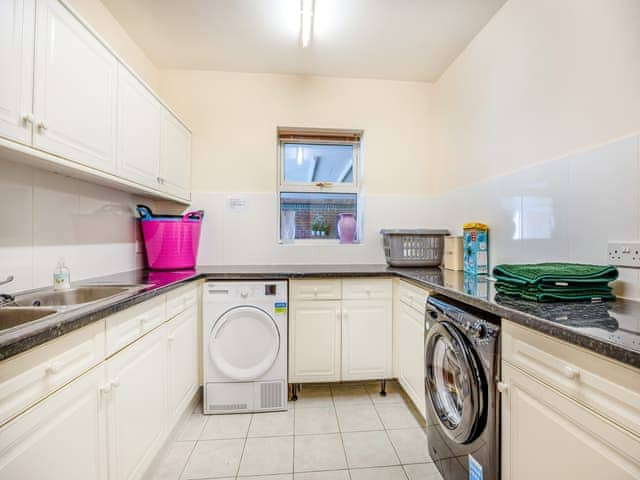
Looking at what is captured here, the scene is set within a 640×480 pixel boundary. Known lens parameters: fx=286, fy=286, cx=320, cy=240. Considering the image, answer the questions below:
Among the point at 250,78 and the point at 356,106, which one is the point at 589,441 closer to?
the point at 356,106

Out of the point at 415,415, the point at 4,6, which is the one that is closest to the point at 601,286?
the point at 415,415

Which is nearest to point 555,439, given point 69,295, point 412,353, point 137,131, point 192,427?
point 412,353

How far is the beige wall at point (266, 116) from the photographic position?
2535 millimetres

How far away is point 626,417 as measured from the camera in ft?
2.07

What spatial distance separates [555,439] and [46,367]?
1.43m

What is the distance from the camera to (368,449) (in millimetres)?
1592

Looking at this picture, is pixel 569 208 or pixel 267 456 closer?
pixel 569 208

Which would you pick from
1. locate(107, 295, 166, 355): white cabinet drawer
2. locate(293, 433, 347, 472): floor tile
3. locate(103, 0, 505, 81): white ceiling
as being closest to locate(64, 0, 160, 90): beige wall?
locate(103, 0, 505, 81): white ceiling

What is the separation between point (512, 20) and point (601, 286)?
1626 millimetres

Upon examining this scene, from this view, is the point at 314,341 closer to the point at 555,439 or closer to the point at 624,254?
the point at 555,439

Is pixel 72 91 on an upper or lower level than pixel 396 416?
upper

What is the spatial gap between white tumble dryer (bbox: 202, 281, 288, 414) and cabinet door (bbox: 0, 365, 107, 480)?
0.90 metres

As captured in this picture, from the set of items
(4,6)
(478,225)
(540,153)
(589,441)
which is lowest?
(589,441)

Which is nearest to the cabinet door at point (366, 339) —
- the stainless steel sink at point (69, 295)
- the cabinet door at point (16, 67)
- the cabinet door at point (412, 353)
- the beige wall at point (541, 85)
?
the cabinet door at point (412, 353)
